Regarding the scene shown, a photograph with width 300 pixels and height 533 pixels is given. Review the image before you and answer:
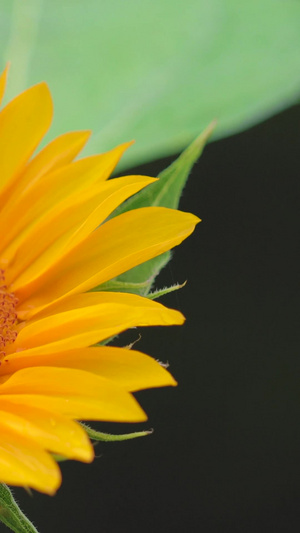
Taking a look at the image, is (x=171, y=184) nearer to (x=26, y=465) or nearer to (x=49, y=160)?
(x=49, y=160)

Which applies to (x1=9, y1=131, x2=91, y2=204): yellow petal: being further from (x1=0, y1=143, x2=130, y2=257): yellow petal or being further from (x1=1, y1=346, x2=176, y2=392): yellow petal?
(x1=1, y1=346, x2=176, y2=392): yellow petal

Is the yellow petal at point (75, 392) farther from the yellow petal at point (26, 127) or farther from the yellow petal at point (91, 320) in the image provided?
the yellow petal at point (26, 127)

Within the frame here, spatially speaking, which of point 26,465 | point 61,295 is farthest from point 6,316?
point 26,465

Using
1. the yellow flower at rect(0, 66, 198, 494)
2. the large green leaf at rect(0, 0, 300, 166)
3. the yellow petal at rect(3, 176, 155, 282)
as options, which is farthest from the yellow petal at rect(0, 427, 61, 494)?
the large green leaf at rect(0, 0, 300, 166)

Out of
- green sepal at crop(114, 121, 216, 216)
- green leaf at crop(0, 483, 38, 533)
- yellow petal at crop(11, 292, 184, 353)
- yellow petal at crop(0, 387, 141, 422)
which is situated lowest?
green leaf at crop(0, 483, 38, 533)

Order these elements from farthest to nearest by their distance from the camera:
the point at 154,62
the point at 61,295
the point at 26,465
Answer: the point at 154,62
the point at 61,295
the point at 26,465

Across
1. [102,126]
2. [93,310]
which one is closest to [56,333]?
[93,310]

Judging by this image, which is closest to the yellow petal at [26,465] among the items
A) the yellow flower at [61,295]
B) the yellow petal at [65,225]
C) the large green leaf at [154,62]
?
the yellow flower at [61,295]
